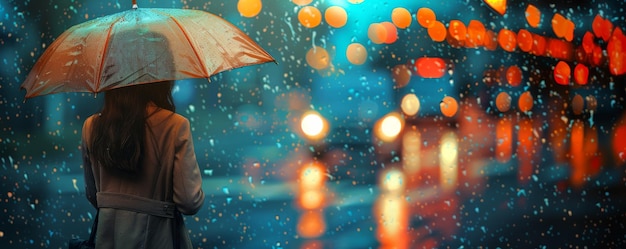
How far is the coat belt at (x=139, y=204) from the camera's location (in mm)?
2822

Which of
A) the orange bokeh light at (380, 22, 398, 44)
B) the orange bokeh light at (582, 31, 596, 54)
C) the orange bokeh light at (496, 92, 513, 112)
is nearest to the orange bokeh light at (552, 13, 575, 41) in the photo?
the orange bokeh light at (582, 31, 596, 54)

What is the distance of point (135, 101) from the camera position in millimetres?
2826

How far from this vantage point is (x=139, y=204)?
2822 mm

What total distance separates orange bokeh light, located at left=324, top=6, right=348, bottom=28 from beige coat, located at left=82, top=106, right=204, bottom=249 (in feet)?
53.1

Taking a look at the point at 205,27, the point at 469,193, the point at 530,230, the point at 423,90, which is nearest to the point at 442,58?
the point at 423,90

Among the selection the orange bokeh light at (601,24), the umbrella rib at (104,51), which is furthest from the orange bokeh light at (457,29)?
the umbrella rib at (104,51)

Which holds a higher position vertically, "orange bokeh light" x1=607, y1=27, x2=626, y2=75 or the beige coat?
"orange bokeh light" x1=607, y1=27, x2=626, y2=75

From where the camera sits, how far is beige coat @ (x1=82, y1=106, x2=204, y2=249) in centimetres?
279

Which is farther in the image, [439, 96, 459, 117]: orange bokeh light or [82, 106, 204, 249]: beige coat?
[439, 96, 459, 117]: orange bokeh light

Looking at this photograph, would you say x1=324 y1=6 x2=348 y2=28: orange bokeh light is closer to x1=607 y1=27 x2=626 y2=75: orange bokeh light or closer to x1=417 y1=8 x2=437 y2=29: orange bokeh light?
x1=417 y1=8 x2=437 y2=29: orange bokeh light

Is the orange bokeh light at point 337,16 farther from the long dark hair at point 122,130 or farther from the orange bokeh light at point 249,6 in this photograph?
the long dark hair at point 122,130

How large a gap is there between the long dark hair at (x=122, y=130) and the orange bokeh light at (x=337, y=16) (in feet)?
53.0

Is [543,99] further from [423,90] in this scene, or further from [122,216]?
[122,216]

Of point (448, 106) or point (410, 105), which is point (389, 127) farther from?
point (410, 105)
